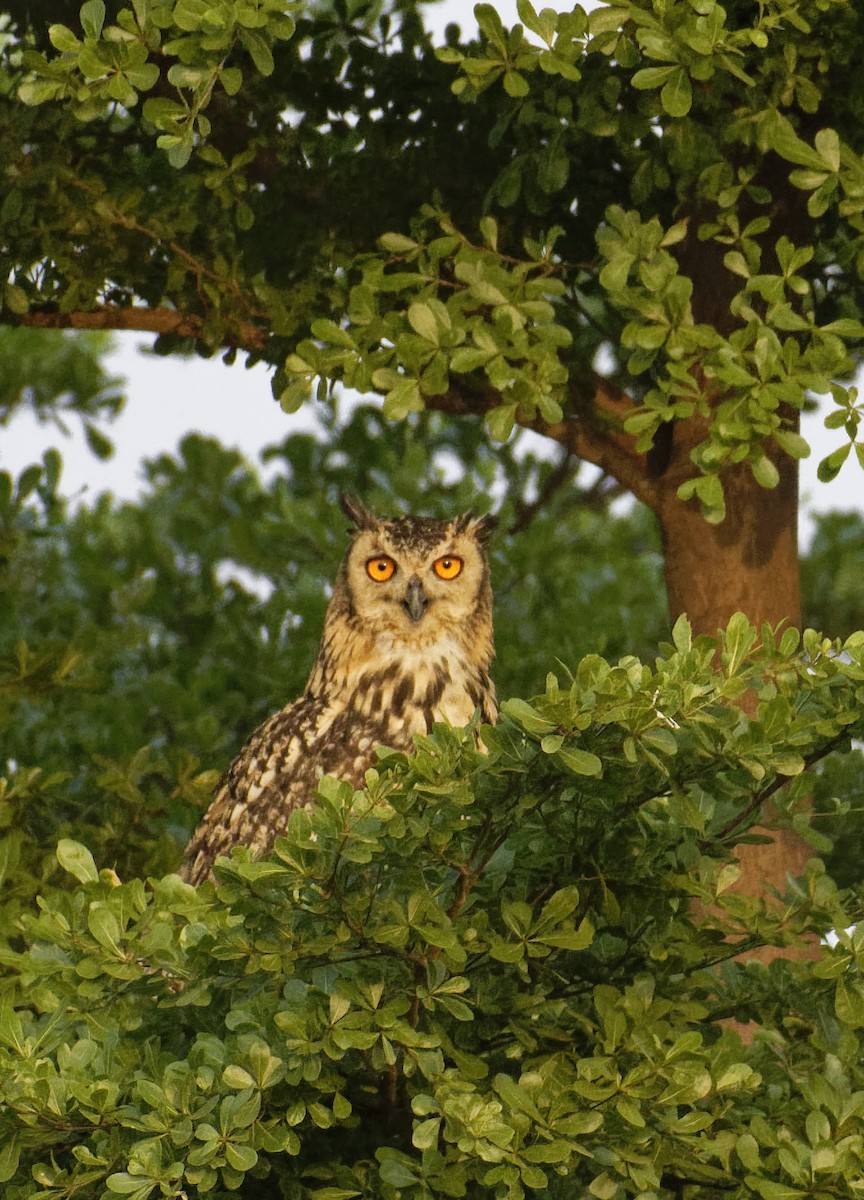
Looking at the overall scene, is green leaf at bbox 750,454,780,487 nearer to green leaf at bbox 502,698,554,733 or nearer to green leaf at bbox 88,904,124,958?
green leaf at bbox 502,698,554,733

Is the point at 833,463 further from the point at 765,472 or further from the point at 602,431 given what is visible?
the point at 602,431

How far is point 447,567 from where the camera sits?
5.03m

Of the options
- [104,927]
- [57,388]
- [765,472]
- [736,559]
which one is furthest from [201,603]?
[104,927]

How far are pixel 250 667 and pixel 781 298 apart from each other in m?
3.21

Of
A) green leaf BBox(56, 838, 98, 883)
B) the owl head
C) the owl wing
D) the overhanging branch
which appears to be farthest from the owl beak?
green leaf BBox(56, 838, 98, 883)

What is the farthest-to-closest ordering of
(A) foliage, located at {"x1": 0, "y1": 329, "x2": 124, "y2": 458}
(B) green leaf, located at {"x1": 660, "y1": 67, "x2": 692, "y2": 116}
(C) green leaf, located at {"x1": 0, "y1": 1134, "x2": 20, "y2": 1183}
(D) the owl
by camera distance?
(A) foliage, located at {"x1": 0, "y1": 329, "x2": 124, "y2": 458} < (D) the owl < (B) green leaf, located at {"x1": 660, "y1": 67, "x2": 692, "y2": 116} < (C) green leaf, located at {"x1": 0, "y1": 1134, "x2": 20, "y2": 1183}

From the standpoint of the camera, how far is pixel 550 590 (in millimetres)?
7371

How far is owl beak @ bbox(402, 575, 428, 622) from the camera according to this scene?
193 inches

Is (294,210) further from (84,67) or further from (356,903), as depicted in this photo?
(356,903)

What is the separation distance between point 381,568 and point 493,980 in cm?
226

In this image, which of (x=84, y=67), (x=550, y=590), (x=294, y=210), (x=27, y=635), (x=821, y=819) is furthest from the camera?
(x=550, y=590)

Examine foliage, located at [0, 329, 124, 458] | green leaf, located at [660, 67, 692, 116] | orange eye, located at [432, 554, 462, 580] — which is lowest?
orange eye, located at [432, 554, 462, 580]

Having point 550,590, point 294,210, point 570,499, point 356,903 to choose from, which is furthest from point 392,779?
point 570,499

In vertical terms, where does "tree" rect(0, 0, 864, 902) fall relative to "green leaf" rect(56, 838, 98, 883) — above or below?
above
